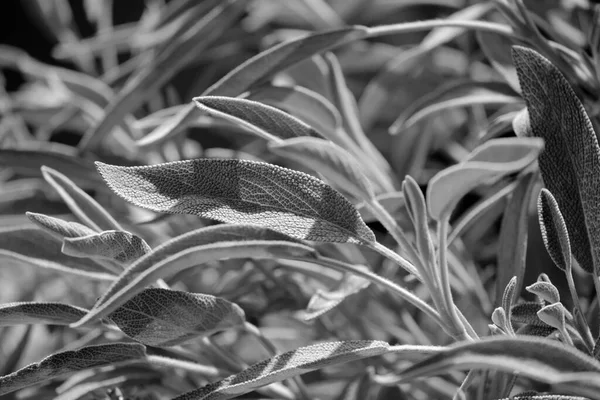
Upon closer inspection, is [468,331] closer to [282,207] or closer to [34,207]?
[282,207]

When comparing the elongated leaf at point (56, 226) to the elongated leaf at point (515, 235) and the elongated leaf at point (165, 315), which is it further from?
the elongated leaf at point (515, 235)

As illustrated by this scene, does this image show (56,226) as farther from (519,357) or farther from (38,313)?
(519,357)

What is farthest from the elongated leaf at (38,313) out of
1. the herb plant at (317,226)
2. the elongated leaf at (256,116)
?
the elongated leaf at (256,116)

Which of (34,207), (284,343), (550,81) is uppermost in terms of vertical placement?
(550,81)

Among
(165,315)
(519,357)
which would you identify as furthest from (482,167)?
(165,315)

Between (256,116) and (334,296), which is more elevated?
(256,116)

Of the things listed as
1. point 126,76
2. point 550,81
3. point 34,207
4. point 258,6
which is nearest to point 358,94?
point 258,6
